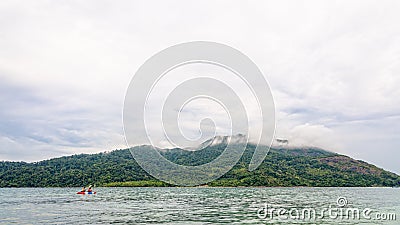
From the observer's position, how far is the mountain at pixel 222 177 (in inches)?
5197

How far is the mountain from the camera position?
132m

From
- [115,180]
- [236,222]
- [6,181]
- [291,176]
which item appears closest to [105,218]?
[236,222]

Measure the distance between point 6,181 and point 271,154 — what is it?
11184 centimetres

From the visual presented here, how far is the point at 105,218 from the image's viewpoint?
34.0m

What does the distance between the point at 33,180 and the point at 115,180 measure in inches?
1090

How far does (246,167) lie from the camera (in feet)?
487

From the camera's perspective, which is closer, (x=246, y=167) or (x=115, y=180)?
(x=115, y=180)

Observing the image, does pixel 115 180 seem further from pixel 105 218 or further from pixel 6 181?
→ pixel 105 218

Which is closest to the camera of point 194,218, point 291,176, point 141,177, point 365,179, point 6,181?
point 194,218

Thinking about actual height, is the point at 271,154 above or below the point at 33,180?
above

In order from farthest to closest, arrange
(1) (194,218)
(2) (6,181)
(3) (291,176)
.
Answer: (3) (291,176)
(2) (6,181)
(1) (194,218)

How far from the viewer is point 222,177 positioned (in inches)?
5507

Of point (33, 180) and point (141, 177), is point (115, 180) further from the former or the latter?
point (33, 180)

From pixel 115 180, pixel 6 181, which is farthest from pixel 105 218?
pixel 6 181
